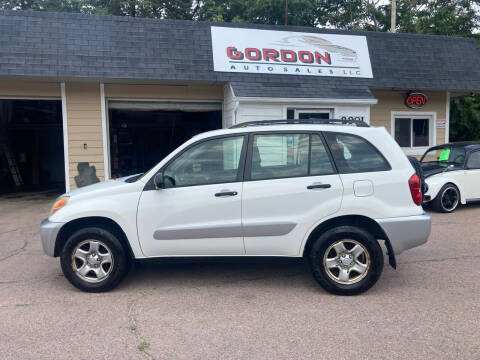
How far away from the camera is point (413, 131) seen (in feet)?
43.0

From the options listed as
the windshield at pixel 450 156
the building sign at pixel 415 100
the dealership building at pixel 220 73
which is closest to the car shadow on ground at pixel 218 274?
the dealership building at pixel 220 73

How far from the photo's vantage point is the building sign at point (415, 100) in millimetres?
12705

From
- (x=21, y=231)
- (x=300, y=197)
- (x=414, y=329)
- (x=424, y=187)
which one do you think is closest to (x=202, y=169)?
(x=300, y=197)

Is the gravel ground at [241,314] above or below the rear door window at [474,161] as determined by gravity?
below

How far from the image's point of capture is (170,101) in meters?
11.4

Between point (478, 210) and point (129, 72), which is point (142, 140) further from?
point (478, 210)

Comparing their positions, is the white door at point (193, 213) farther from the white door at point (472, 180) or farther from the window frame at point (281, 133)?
the white door at point (472, 180)

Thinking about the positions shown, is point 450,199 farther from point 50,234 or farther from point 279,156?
point 50,234

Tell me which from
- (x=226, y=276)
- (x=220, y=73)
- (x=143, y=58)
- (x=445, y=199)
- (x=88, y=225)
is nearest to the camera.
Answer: (x=88, y=225)

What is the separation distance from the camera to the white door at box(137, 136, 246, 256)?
4535 millimetres

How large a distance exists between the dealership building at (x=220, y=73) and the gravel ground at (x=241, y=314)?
5.54m

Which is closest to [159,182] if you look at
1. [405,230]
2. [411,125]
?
[405,230]

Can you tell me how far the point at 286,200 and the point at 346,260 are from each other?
916 mm

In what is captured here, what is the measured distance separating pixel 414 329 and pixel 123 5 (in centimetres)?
2638
